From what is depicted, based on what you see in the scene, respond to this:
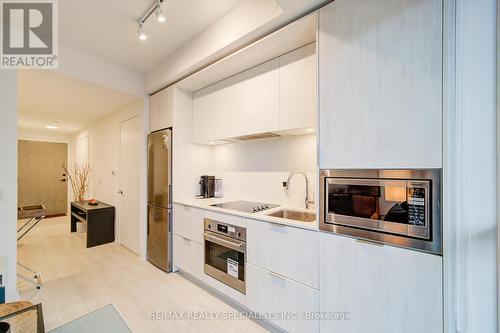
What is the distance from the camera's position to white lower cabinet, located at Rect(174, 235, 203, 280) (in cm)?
239

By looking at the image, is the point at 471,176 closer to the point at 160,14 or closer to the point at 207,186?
the point at 160,14

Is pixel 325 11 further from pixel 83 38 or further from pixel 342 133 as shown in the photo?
pixel 83 38

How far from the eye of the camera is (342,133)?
4.50 ft

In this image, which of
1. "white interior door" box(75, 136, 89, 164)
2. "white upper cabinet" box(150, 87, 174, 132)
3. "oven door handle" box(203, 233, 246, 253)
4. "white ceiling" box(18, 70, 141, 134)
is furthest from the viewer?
"white interior door" box(75, 136, 89, 164)

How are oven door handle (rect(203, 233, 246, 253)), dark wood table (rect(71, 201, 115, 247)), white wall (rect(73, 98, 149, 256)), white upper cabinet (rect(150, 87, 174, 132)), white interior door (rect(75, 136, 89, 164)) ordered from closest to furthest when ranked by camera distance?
oven door handle (rect(203, 233, 246, 253)), white upper cabinet (rect(150, 87, 174, 132)), white wall (rect(73, 98, 149, 256)), dark wood table (rect(71, 201, 115, 247)), white interior door (rect(75, 136, 89, 164))

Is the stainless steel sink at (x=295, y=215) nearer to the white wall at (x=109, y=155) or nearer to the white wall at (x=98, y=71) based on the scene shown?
→ the white wall at (x=109, y=155)

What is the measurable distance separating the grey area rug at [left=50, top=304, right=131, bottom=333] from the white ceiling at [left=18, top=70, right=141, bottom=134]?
2.61 metres

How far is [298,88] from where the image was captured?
1852 millimetres

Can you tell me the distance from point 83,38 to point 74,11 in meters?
0.47

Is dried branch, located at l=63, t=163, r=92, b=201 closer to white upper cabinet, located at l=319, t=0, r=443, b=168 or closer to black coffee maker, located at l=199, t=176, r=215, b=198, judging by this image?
black coffee maker, located at l=199, t=176, r=215, b=198

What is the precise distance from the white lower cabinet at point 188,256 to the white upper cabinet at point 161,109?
59.8 inches

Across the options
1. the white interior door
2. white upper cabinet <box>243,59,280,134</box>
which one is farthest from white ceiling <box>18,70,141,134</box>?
white upper cabinet <box>243,59,280,134</box>

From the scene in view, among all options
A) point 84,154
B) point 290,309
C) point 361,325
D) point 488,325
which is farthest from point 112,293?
point 84,154

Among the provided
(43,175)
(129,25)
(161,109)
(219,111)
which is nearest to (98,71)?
(161,109)
